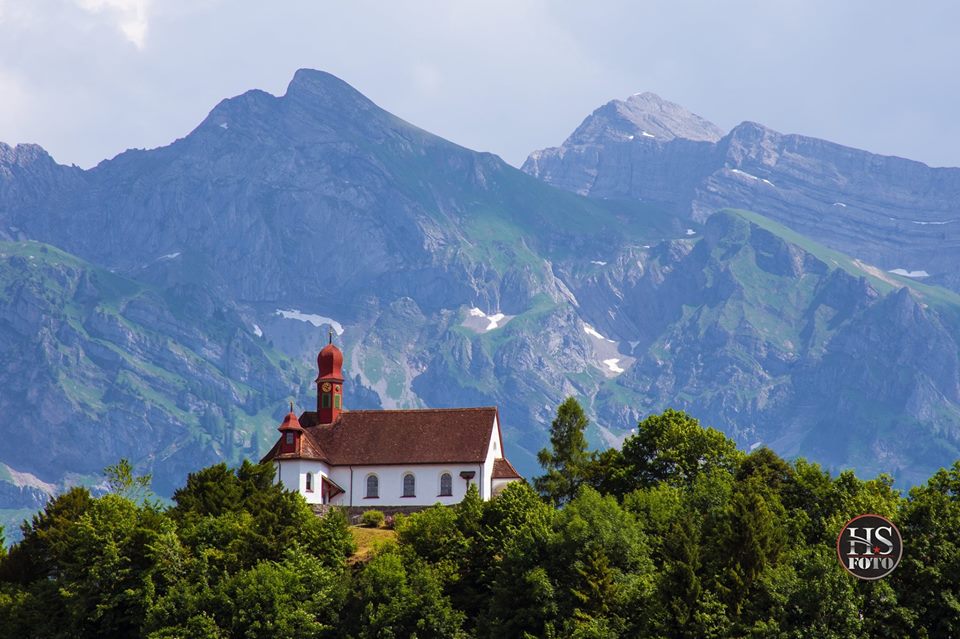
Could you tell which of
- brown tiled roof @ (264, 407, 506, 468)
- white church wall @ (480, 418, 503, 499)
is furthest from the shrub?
white church wall @ (480, 418, 503, 499)

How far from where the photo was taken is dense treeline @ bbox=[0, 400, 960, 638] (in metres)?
85.4

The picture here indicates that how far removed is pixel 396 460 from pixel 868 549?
212ft

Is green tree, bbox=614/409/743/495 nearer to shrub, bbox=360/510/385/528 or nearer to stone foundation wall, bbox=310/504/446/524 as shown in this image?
stone foundation wall, bbox=310/504/446/524

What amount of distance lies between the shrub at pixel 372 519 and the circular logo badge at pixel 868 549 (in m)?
57.5

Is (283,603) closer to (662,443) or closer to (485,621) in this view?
(485,621)

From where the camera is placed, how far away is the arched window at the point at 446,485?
454 feet

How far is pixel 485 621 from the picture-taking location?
97.6 metres

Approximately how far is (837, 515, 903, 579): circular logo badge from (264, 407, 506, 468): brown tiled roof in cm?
5828

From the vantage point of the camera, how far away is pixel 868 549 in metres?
81.8

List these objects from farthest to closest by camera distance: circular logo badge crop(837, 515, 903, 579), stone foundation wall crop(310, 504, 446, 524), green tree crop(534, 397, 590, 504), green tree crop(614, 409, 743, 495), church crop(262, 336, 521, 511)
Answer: church crop(262, 336, 521, 511)
stone foundation wall crop(310, 504, 446, 524)
green tree crop(534, 397, 590, 504)
green tree crop(614, 409, 743, 495)
circular logo badge crop(837, 515, 903, 579)

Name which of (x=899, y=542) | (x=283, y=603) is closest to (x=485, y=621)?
(x=283, y=603)

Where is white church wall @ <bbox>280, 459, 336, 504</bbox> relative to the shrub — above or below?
above

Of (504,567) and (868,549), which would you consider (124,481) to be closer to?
(504,567)

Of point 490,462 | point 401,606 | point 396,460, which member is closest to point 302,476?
point 396,460
